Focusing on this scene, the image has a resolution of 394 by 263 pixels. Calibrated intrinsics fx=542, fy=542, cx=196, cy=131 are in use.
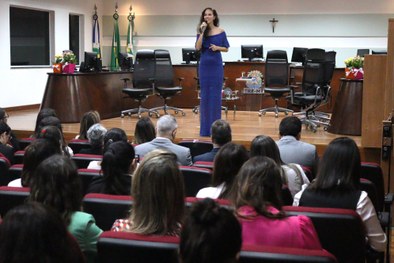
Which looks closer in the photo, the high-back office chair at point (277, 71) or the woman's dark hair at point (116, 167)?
the woman's dark hair at point (116, 167)

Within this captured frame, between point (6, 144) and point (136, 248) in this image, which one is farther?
point (6, 144)

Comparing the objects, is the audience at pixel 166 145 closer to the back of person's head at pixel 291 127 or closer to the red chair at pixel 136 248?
the back of person's head at pixel 291 127

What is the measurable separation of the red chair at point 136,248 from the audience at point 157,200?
107 mm

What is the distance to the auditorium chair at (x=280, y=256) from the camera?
1.67 m

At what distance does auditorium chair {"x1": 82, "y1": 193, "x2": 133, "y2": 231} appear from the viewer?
249 centimetres

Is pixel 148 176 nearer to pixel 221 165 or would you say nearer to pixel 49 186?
pixel 49 186

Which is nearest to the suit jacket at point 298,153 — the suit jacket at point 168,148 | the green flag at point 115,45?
the suit jacket at point 168,148

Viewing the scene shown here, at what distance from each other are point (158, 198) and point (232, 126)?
236 inches

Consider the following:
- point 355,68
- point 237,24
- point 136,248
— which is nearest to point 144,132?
point 136,248

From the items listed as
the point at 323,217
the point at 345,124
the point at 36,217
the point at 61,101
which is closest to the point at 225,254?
the point at 36,217

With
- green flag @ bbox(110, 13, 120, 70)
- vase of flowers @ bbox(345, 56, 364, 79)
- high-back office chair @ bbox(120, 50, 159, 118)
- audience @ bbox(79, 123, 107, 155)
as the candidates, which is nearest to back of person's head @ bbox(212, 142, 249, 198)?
audience @ bbox(79, 123, 107, 155)

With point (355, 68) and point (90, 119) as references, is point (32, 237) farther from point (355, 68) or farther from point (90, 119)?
point (355, 68)

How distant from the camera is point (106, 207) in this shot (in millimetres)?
2521

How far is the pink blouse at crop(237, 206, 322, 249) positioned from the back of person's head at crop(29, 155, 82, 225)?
2.25 ft
